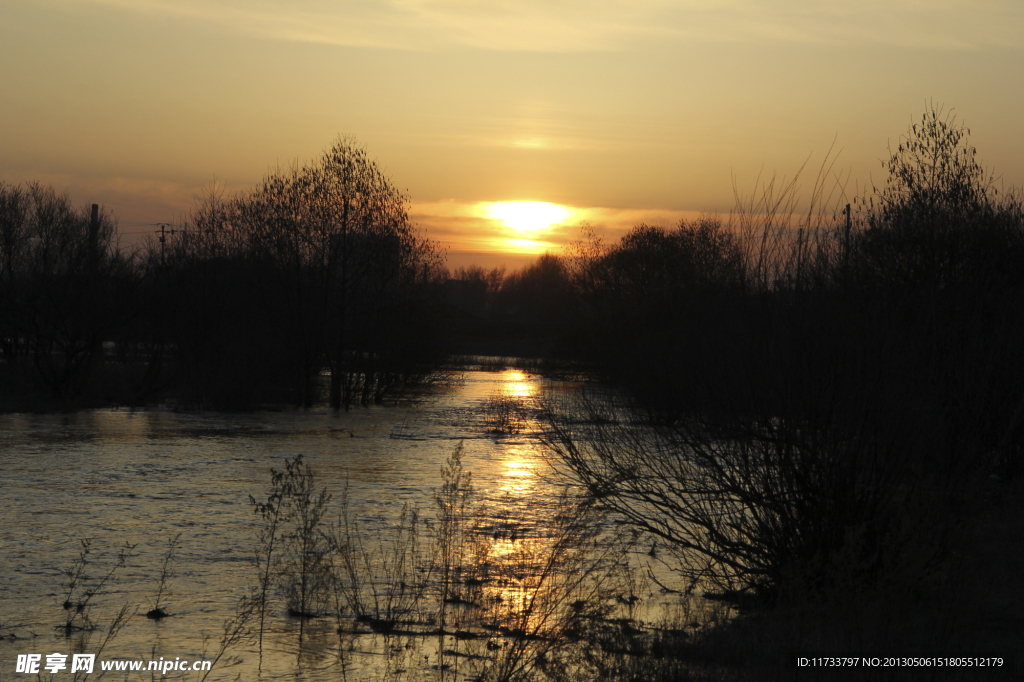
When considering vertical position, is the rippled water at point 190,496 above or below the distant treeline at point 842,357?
below

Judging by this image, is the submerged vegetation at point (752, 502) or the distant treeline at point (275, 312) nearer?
the submerged vegetation at point (752, 502)

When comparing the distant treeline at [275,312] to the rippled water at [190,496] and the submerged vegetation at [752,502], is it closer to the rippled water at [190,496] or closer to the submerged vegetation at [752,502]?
the rippled water at [190,496]

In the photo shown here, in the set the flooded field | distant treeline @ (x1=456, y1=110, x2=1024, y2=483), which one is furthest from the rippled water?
distant treeline @ (x1=456, y1=110, x2=1024, y2=483)

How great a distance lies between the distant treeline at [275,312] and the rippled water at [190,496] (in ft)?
9.90

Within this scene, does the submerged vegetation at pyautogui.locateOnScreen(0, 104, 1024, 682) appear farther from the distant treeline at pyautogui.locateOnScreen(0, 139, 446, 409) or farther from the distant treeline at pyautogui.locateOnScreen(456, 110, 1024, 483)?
the distant treeline at pyautogui.locateOnScreen(0, 139, 446, 409)

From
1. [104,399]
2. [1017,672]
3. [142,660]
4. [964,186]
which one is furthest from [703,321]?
[104,399]

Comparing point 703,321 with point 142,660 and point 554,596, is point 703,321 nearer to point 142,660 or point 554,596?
point 554,596

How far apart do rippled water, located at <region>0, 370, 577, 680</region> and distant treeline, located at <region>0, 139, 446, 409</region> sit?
3017 mm

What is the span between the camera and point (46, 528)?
1302 centimetres

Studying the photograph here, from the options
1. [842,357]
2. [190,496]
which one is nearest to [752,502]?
[842,357]

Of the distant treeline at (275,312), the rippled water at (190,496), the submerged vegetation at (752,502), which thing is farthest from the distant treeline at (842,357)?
the distant treeline at (275,312)

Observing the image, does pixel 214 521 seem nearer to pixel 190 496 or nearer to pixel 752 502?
pixel 190 496

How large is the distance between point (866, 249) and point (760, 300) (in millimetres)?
6836

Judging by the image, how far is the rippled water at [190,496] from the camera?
26.9ft
